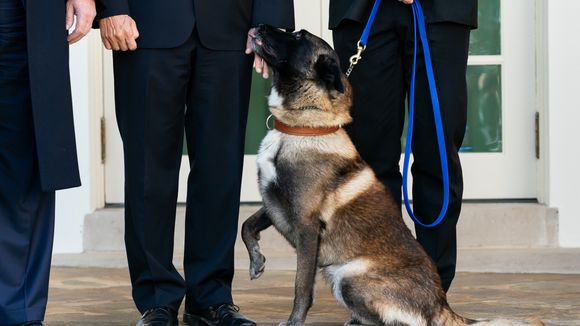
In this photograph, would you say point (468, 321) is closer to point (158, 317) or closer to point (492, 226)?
point (158, 317)

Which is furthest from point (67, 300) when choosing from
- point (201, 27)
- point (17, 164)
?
point (201, 27)

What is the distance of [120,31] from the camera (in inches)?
161

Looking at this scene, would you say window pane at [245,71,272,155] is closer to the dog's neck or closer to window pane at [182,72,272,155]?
window pane at [182,72,272,155]

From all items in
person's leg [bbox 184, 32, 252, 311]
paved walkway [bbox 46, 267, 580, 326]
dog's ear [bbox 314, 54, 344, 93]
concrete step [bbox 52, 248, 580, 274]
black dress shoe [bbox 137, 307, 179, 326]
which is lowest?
paved walkway [bbox 46, 267, 580, 326]

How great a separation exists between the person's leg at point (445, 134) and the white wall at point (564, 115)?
1472 millimetres

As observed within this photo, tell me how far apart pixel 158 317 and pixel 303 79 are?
1.07 m

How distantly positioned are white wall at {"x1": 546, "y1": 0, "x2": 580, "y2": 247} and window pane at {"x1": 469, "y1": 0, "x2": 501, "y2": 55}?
0.33m

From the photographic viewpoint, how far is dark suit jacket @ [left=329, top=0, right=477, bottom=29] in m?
4.41

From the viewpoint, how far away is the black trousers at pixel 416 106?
4.46 meters

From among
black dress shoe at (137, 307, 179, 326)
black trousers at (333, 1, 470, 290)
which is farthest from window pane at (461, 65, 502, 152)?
black dress shoe at (137, 307, 179, 326)

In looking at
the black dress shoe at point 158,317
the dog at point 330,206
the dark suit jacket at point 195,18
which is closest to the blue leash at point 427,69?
the dog at point 330,206

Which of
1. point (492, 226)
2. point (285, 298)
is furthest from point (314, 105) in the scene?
point (492, 226)

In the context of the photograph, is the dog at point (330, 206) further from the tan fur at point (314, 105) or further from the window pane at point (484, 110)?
the window pane at point (484, 110)

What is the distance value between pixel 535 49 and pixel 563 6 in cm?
30
